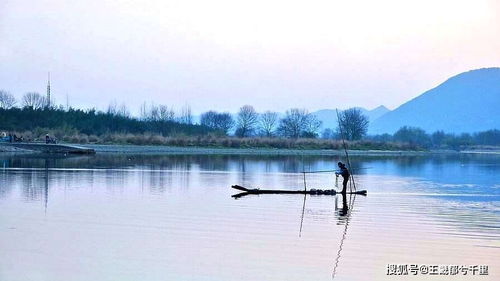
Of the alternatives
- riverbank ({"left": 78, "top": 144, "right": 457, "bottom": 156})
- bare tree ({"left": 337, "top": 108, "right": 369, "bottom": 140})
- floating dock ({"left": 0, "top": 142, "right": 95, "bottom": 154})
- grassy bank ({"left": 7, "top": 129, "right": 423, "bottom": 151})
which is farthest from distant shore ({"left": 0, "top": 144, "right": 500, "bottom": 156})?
bare tree ({"left": 337, "top": 108, "right": 369, "bottom": 140})

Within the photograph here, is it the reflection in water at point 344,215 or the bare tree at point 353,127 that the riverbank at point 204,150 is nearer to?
the bare tree at point 353,127

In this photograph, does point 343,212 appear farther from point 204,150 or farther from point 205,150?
point 205,150

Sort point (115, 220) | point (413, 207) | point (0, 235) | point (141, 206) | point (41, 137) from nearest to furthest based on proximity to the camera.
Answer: point (0, 235)
point (115, 220)
point (141, 206)
point (413, 207)
point (41, 137)

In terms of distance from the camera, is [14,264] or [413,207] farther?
[413,207]

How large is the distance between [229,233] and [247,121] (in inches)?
4572

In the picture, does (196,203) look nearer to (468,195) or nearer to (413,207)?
(413,207)

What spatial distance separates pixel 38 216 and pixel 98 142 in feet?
215

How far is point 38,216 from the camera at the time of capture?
66.1 feet

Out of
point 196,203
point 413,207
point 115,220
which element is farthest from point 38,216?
point 413,207

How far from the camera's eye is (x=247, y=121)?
13412 cm

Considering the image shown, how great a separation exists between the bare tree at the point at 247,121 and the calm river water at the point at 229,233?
96582mm

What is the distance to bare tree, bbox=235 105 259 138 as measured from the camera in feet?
422

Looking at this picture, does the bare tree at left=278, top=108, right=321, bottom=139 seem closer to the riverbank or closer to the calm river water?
the riverbank

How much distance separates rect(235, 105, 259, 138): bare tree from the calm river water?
9658 centimetres
